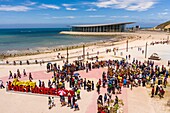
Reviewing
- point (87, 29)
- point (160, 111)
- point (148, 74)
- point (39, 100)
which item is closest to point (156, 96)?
point (160, 111)

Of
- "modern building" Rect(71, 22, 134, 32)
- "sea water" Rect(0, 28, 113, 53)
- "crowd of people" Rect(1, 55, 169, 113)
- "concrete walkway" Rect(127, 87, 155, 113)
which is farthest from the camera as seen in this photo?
"modern building" Rect(71, 22, 134, 32)

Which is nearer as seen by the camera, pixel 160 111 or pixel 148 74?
pixel 160 111

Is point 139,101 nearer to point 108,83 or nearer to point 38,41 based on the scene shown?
point 108,83

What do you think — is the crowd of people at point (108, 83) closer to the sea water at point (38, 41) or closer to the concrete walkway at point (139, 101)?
the concrete walkway at point (139, 101)

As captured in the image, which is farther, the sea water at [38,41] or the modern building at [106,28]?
the modern building at [106,28]

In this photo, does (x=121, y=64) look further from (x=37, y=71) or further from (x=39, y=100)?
(x=39, y=100)

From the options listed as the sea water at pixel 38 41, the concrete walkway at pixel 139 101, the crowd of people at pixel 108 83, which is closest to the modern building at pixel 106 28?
the sea water at pixel 38 41

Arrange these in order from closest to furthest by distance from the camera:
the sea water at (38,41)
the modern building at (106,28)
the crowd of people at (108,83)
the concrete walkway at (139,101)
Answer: the concrete walkway at (139,101), the crowd of people at (108,83), the sea water at (38,41), the modern building at (106,28)

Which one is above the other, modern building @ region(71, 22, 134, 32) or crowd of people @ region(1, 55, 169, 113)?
modern building @ region(71, 22, 134, 32)

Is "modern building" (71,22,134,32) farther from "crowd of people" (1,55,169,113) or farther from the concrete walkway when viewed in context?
the concrete walkway

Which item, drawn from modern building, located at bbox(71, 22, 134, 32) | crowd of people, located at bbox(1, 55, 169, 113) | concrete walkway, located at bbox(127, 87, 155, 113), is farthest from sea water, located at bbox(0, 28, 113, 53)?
concrete walkway, located at bbox(127, 87, 155, 113)

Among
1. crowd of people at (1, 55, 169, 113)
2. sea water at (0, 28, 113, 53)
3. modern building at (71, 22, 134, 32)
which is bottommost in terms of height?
sea water at (0, 28, 113, 53)

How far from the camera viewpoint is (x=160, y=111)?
14.5m

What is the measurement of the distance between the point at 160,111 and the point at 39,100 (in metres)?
8.54
